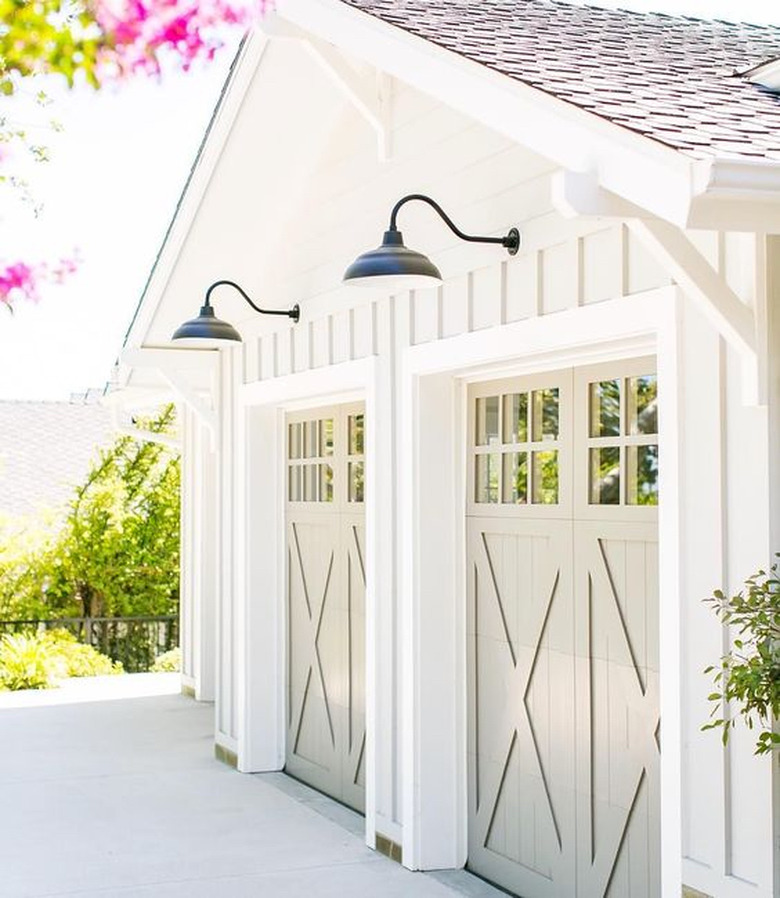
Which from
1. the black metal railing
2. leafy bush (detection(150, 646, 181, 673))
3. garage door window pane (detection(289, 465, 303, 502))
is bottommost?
leafy bush (detection(150, 646, 181, 673))

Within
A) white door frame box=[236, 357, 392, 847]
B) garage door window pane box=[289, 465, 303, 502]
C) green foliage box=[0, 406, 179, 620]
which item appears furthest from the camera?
green foliage box=[0, 406, 179, 620]

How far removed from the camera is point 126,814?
7457 millimetres

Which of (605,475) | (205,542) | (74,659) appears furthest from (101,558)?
(605,475)

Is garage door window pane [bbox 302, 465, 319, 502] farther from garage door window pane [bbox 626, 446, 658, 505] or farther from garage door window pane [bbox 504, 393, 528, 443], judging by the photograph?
garage door window pane [bbox 626, 446, 658, 505]

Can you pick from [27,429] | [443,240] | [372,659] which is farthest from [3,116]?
[27,429]

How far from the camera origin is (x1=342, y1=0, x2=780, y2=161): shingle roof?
3.80 metres

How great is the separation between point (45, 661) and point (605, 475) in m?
8.99

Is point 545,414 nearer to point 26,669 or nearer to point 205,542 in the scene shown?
point 205,542

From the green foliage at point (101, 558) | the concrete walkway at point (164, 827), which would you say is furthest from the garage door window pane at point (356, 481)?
the green foliage at point (101, 558)

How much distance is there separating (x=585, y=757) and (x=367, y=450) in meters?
2.10

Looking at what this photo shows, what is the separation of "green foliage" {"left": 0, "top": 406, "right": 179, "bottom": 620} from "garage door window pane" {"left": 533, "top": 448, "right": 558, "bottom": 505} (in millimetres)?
11943

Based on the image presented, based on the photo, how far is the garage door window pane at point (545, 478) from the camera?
18.5 feet

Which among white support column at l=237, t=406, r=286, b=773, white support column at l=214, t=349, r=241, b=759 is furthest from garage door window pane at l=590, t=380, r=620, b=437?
white support column at l=214, t=349, r=241, b=759

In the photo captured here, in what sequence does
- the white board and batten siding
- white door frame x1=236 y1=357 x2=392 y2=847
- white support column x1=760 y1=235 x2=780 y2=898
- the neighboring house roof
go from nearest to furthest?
white support column x1=760 y1=235 x2=780 y2=898 < the white board and batten siding < white door frame x1=236 y1=357 x2=392 y2=847 < the neighboring house roof
